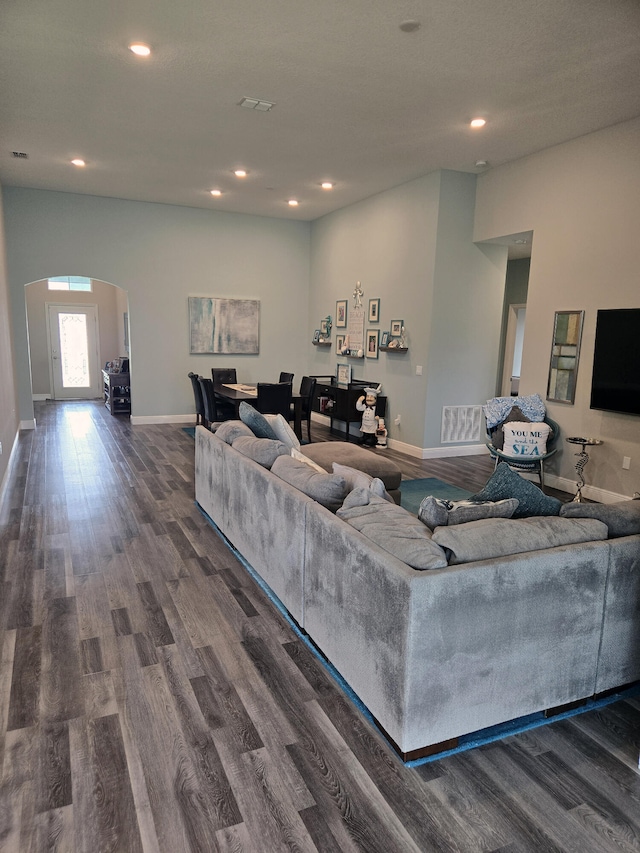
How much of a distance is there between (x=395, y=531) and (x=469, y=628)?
0.43m

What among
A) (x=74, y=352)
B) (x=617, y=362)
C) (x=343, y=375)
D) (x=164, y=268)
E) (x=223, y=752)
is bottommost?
(x=223, y=752)

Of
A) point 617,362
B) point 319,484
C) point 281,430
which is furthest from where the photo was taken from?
point 617,362

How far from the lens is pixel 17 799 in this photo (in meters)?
1.80

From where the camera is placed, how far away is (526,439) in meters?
5.36

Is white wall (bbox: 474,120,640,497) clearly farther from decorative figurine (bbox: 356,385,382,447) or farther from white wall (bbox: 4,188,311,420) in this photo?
white wall (bbox: 4,188,311,420)

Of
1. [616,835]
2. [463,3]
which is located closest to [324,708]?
[616,835]

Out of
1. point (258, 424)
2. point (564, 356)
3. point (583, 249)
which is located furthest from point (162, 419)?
point (583, 249)

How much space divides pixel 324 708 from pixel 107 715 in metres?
0.87

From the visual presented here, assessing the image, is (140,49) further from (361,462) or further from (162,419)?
(162,419)

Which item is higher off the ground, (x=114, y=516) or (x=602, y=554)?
(x=602, y=554)

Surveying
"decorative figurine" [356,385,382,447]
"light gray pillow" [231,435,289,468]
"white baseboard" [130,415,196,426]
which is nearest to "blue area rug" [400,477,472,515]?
"decorative figurine" [356,385,382,447]

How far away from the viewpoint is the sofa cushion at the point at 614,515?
7.58 feet

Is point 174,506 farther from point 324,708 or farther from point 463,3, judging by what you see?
point 463,3

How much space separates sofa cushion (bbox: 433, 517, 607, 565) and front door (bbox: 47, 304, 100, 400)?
36.8 ft
